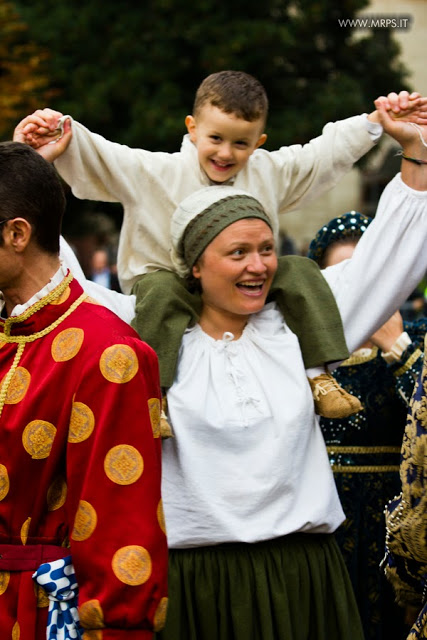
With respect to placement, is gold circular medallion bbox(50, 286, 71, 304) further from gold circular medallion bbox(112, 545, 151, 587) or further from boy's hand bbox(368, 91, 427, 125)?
boy's hand bbox(368, 91, 427, 125)

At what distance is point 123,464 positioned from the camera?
2.14 m

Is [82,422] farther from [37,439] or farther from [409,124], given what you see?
[409,124]

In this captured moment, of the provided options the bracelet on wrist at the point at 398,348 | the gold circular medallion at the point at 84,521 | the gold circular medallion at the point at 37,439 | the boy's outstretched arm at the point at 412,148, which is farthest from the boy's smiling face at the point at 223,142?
the gold circular medallion at the point at 84,521

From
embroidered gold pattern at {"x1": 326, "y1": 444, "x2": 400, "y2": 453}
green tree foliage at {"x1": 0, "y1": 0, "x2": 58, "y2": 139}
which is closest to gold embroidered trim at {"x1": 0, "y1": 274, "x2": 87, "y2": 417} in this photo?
embroidered gold pattern at {"x1": 326, "y1": 444, "x2": 400, "y2": 453}

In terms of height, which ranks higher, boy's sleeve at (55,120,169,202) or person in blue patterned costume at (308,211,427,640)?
boy's sleeve at (55,120,169,202)

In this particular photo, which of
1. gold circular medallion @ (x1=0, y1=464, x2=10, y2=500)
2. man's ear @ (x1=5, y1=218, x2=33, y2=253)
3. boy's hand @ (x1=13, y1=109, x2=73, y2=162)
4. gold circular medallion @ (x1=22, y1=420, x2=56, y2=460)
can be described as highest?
boy's hand @ (x1=13, y1=109, x2=73, y2=162)

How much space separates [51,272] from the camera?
91.3 inches

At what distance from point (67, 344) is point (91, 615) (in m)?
0.62

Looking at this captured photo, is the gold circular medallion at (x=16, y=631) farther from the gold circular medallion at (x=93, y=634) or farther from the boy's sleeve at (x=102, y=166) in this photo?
the boy's sleeve at (x=102, y=166)

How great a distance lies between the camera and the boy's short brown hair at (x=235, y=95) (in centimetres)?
326

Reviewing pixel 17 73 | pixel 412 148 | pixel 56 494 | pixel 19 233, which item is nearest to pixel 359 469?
pixel 412 148

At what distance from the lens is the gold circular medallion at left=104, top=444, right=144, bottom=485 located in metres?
2.13

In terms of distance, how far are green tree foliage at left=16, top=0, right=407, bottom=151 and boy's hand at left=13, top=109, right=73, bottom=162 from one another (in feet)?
→ 41.8

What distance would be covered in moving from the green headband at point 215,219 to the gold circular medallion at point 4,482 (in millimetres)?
1090
